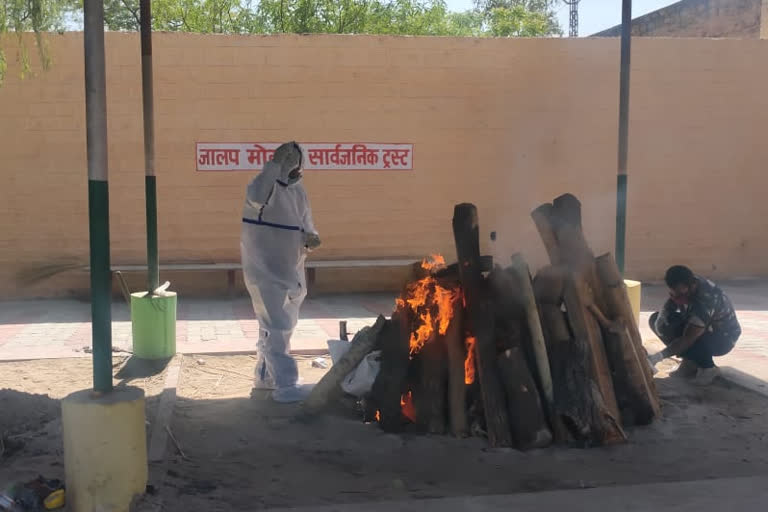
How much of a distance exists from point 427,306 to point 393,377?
0.52 metres

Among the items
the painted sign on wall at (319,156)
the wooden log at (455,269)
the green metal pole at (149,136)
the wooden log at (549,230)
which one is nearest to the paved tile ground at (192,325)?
the green metal pole at (149,136)

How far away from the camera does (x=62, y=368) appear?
7.09 m

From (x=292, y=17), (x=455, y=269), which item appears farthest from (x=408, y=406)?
(x=292, y=17)

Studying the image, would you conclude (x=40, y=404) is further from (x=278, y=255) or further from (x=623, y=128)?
(x=623, y=128)

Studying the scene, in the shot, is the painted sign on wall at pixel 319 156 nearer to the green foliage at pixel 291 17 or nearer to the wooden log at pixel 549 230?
the wooden log at pixel 549 230

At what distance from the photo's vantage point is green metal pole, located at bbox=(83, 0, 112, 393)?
151 inches

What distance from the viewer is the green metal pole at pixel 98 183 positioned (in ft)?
A: 12.6

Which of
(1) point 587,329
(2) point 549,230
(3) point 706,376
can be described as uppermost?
(2) point 549,230

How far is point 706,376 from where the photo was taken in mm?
6520

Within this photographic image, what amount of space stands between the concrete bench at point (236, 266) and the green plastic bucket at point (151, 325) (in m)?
3.44

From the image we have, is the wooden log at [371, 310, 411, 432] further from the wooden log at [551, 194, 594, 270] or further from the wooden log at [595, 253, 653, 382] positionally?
the wooden log at [595, 253, 653, 382]

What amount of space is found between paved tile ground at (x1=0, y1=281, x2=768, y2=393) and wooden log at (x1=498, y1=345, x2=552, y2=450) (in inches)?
89.2

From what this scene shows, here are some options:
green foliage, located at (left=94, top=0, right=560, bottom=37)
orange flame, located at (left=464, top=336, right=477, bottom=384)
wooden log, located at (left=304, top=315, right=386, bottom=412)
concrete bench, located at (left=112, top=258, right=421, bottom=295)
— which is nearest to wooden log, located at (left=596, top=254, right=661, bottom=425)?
orange flame, located at (left=464, top=336, right=477, bottom=384)

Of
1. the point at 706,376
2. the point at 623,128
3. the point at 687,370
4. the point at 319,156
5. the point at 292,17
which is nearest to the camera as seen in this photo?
the point at 706,376
